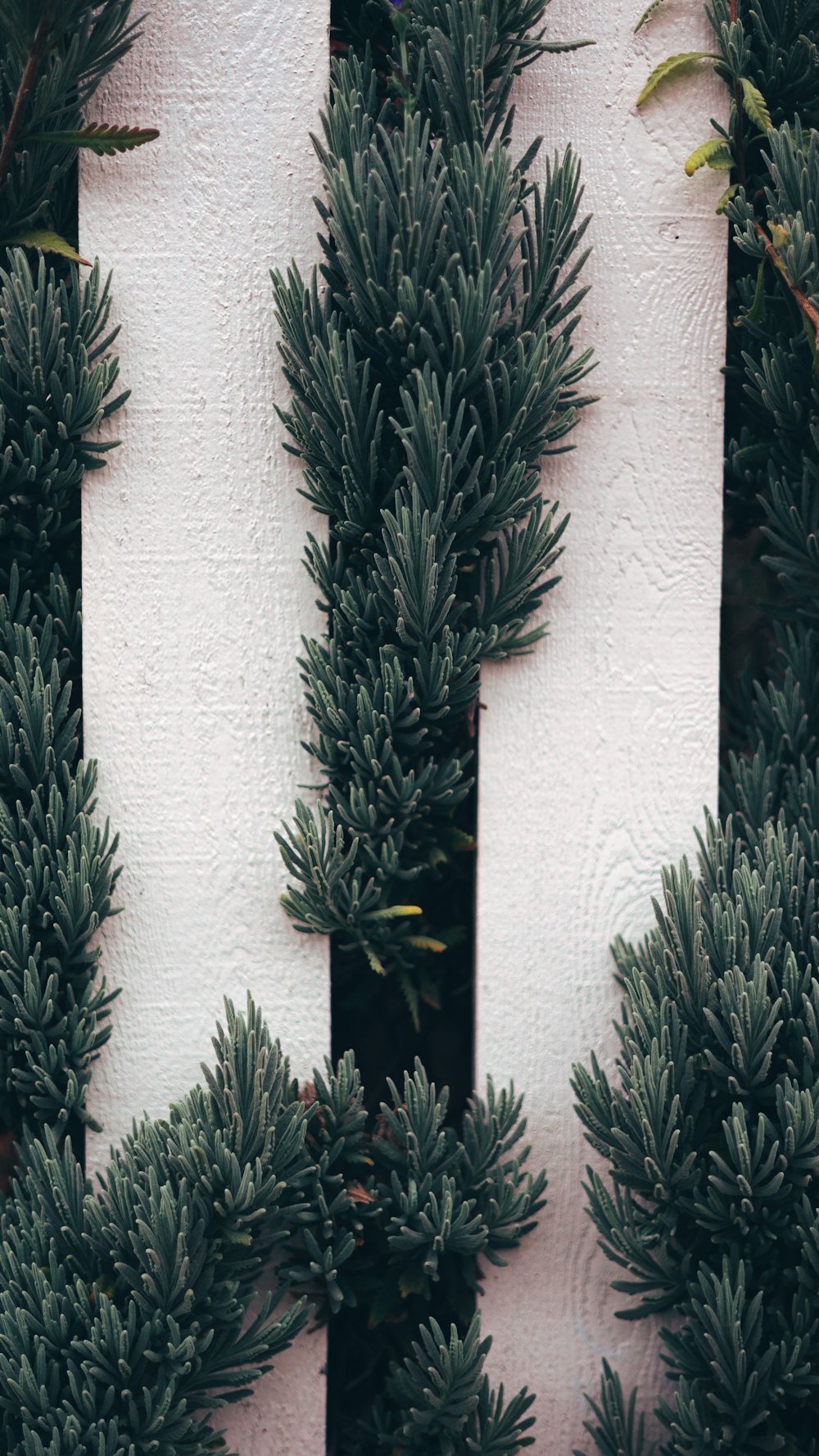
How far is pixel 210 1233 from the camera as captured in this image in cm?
161

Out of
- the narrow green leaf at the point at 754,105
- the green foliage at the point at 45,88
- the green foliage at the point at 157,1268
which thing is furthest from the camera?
the narrow green leaf at the point at 754,105

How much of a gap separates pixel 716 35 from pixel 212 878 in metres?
1.62

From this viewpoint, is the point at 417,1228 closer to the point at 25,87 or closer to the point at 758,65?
the point at 25,87

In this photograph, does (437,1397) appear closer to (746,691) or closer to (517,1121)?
(517,1121)

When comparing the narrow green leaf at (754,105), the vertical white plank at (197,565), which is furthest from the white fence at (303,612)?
the narrow green leaf at (754,105)

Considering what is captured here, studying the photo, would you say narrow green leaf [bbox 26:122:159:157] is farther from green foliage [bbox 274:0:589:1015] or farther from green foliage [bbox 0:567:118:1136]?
green foliage [bbox 0:567:118:1136]

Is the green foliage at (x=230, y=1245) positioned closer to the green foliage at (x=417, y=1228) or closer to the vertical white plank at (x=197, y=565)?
the green foliage at (x=417, y=1228)

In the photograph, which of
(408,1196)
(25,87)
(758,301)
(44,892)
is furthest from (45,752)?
(758,301)

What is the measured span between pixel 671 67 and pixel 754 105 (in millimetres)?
160

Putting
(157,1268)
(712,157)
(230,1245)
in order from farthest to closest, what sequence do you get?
(712,157)
(230,1245)
(157,1268)

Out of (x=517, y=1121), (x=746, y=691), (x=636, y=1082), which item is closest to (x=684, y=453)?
(x=746, y=691)

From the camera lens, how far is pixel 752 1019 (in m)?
1.55

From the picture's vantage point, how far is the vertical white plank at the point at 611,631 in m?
1.81

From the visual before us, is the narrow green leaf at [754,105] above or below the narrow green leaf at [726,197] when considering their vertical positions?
above
